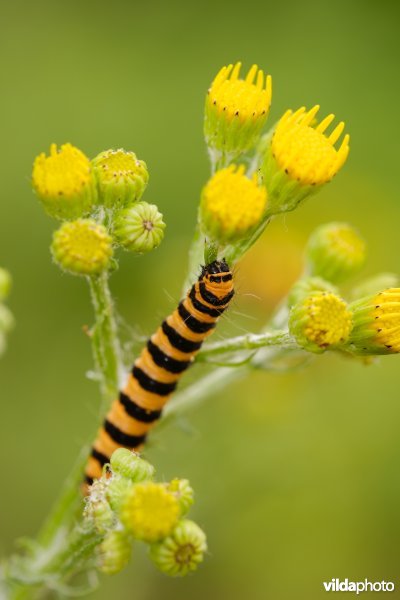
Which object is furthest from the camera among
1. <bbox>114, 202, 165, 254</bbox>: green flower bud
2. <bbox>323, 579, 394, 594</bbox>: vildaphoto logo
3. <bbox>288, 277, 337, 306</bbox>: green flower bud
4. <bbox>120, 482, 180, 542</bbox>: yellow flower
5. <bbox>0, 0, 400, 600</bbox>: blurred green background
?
<bbox>0, 0, 400, 600</bbox>: blurred green background

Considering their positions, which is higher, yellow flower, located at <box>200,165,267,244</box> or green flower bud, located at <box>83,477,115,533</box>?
yellow flower, located at <box>200,165,267,244</box>

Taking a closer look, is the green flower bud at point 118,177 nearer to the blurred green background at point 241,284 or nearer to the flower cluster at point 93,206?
the flower cluster at point 93,206

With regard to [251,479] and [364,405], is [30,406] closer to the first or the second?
[251,479]

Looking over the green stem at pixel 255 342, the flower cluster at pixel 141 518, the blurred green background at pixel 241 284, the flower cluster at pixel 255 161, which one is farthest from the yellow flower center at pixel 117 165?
the blurred green background at pixel 241 284

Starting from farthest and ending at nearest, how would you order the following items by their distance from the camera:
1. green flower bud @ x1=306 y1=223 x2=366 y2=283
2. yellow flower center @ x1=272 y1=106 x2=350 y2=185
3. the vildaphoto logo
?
the vildaphoto logo
green flower bud @ x1=306 y1=223 x2=366 y2=283
yellow flower center @ x1=272 y1=106 x2=350 y2=185

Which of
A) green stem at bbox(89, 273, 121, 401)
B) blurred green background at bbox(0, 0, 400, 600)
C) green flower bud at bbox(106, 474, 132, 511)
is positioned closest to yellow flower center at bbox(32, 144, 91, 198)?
green stem at bbox(89, 273, 121, 401)

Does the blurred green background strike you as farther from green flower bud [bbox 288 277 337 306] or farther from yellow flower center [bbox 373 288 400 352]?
yellow flower center [bbox 373 288 400 352]
